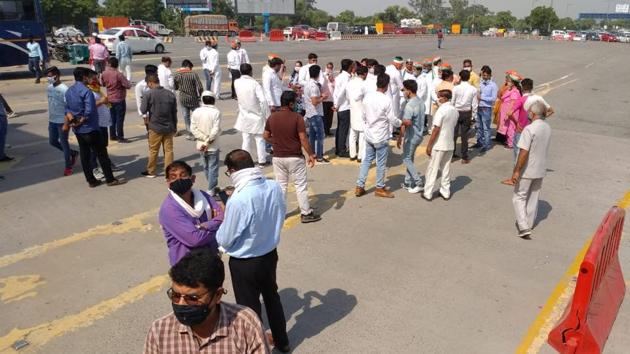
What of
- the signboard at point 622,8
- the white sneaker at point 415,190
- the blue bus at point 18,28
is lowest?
the white sneaker at point 415,190

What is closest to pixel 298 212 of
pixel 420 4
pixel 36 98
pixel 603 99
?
pixel 36 98

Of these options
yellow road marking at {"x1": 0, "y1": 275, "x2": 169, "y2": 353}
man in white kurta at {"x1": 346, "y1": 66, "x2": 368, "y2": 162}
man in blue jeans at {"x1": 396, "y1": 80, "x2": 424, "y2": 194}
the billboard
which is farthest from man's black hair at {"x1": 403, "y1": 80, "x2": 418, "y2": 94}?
the billboard

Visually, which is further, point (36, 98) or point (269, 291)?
point (36, 98)

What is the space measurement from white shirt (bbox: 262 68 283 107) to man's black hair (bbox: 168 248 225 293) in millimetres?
7074

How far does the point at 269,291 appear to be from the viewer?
3637 mm

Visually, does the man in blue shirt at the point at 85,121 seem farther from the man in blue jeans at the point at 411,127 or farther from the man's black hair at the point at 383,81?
the man in blue jeans at the point at 411,127

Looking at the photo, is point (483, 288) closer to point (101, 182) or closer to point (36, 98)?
point (101, 182)

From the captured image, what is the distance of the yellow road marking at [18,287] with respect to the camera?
473 centimetres

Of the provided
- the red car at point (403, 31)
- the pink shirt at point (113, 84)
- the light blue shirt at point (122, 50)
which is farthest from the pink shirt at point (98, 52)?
the red car at point (403, 31)

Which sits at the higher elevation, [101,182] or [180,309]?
[180,309]

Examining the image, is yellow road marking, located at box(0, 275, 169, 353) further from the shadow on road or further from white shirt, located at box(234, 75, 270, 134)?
white shirt, located at box(234, 75, 270, 134)

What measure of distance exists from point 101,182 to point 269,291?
546 cm

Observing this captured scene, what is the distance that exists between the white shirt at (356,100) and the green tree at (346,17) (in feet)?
385

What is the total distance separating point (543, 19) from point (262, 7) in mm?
70655
